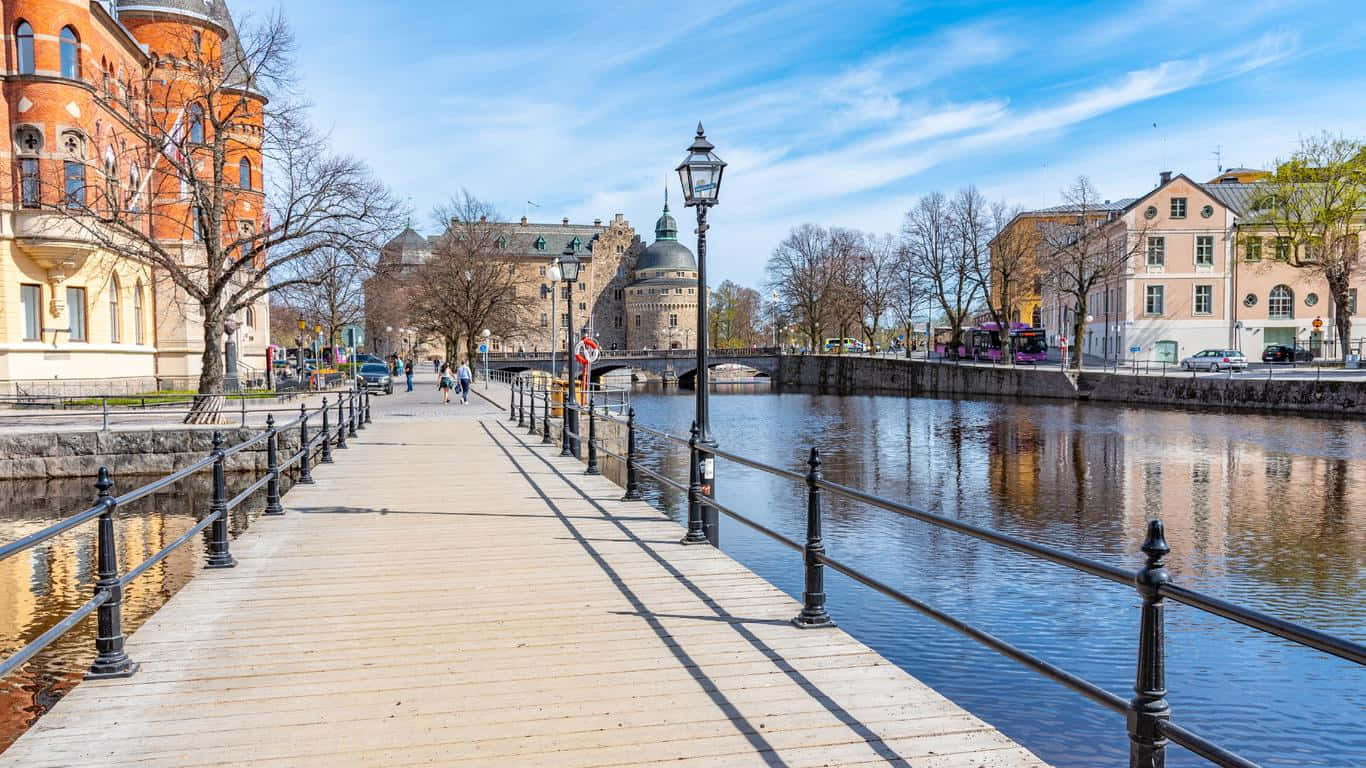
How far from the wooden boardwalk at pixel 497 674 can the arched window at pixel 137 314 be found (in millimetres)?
31999

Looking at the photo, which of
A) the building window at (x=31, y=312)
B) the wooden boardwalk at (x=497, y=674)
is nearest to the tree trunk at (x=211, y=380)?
the building window at (x=31, y=312)

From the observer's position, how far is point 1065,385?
168 ft

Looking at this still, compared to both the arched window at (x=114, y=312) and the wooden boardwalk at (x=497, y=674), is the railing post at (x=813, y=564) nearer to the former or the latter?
the wooden boardwalk at (x=497, y=674)

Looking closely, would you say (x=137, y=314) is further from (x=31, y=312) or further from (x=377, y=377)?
(x=377, y=377)

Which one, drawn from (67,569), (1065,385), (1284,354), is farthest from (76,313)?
(1284,354)

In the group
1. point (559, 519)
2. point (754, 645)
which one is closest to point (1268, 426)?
point (559, 519)

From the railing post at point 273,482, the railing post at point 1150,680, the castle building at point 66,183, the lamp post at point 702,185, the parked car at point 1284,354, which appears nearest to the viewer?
the railing post at point 1150,680

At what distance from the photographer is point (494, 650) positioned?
A: 559 cm

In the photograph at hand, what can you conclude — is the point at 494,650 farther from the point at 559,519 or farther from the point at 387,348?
the point at 387,348

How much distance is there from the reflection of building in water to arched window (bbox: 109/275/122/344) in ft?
56.2

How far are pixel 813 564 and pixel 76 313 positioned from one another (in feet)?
111

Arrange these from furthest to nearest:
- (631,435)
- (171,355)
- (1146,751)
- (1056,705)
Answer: (171,355) → (631,435) → (1056,705) → (1146,751)

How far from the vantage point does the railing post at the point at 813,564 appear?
5.79 meters

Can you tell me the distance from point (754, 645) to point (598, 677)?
3.28 ft
